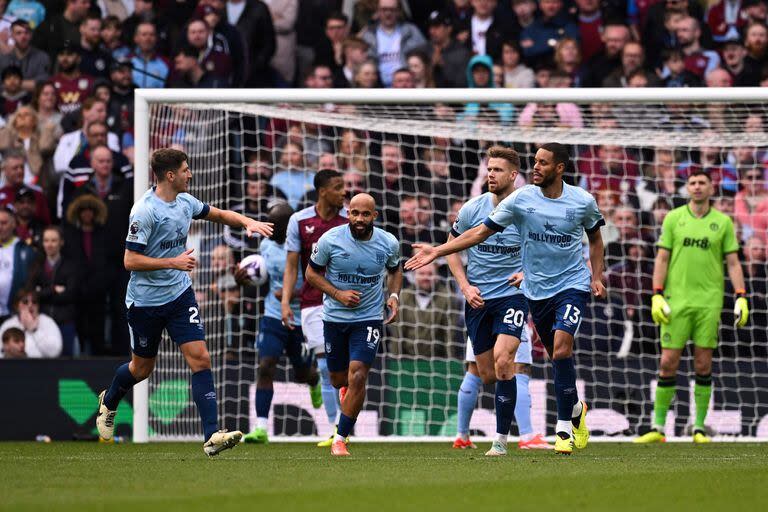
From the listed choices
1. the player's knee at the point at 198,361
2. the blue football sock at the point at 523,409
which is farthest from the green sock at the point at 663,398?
the player's knee at the point at 198,361

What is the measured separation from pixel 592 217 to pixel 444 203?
5.00m

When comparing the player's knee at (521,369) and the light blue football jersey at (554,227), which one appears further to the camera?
the player's knee at (521,369)

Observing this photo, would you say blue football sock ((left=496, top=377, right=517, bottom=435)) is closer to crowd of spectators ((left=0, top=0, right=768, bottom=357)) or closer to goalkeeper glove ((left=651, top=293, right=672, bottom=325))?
goalkeeper glove ((left=651, top=293, right=672, bottom=325))

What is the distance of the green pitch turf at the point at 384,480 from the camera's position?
6.74 meters

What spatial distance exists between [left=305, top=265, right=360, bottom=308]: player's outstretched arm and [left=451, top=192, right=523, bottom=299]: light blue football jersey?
1.12m

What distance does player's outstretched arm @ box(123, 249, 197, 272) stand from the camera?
9.94 meters

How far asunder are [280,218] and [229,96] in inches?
61.0

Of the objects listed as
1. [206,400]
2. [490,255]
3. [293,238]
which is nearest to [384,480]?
[206,400]

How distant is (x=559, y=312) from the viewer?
10.3 metres

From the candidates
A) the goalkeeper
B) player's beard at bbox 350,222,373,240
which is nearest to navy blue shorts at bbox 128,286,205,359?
player's beard at bbox 350,222,373,240

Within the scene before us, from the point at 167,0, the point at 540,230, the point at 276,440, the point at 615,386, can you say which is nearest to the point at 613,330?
the point at 615,386

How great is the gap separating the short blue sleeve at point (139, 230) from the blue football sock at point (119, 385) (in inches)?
46.0

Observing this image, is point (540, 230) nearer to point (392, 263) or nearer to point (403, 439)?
point (392, 263)

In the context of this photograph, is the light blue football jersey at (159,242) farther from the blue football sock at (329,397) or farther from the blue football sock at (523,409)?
the blue football sock at (523,409)
